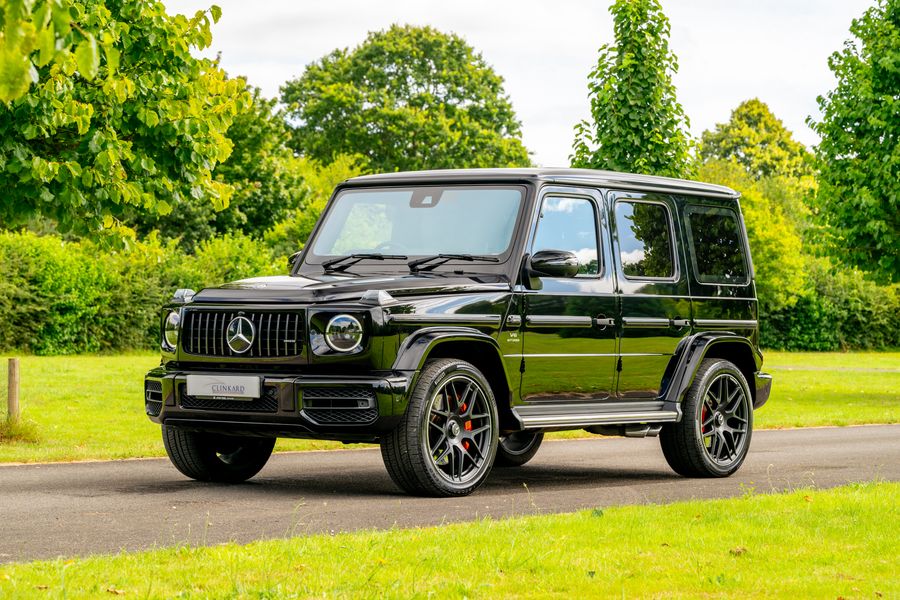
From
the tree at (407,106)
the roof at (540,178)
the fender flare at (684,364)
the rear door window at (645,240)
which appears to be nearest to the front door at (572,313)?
the roof at (540,178)

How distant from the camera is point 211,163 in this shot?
14289 mm

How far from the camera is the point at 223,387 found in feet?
31.8

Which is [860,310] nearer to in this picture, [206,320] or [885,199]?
[885,199]

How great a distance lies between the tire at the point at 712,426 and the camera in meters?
11.7

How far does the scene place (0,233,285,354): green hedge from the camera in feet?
114

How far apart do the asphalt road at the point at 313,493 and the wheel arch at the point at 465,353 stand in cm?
68

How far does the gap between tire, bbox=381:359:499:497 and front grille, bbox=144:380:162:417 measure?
5.50 ft

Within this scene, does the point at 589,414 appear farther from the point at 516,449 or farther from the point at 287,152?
the point at 287,152

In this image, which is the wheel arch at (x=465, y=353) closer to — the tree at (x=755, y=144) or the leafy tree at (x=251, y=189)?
the leafy tree at (x=251, y=189)

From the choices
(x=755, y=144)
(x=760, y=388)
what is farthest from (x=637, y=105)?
(x=755, y=144)

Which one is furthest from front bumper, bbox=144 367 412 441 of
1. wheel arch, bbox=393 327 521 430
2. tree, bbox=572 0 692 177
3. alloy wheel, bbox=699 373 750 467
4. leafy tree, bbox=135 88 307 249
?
leafy tree, bbox=135 88 307 249

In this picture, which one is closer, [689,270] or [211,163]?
[689,270]

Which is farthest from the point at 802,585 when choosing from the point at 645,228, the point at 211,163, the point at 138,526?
the point at 211,163

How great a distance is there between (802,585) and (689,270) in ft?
19.4
